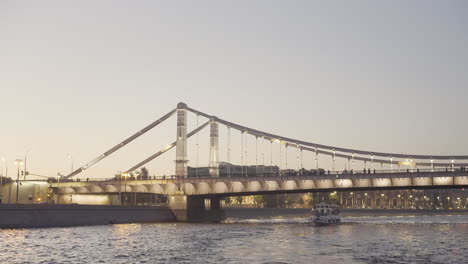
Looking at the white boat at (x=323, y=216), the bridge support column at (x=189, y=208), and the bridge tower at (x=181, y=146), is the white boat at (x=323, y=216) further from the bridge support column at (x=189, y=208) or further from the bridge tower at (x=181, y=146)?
the bridge tower at (x=181, y=146)

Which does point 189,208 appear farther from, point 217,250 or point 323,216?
point 217,250

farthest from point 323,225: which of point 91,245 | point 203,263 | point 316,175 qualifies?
point 203,263

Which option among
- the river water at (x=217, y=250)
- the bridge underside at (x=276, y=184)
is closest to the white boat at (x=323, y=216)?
the bridge underside at (x=276, y=184)

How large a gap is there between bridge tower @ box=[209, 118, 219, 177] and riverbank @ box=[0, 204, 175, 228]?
12.9m

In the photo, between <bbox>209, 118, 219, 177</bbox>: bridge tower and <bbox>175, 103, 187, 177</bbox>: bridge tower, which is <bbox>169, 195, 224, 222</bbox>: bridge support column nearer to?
<bbox>175, 103, 187, 177</bbox>: bridge tower

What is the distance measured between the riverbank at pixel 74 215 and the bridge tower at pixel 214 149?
12909 mm

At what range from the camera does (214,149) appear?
140 m

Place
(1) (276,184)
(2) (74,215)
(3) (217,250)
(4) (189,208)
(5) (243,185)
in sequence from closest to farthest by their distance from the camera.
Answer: (3) (217,250), (2) (74,215), (1) (276,184), (5) (243,185), (4) (189,208)

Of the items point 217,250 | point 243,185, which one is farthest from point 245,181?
point 217,250

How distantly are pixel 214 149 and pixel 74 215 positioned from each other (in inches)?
1634

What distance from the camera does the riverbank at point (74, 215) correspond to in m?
91.4

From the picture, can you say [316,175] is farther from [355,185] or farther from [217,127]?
[217,127]

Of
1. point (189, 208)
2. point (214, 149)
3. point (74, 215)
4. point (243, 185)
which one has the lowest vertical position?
point (74, 215)

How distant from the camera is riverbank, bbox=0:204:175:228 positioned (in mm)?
91406
